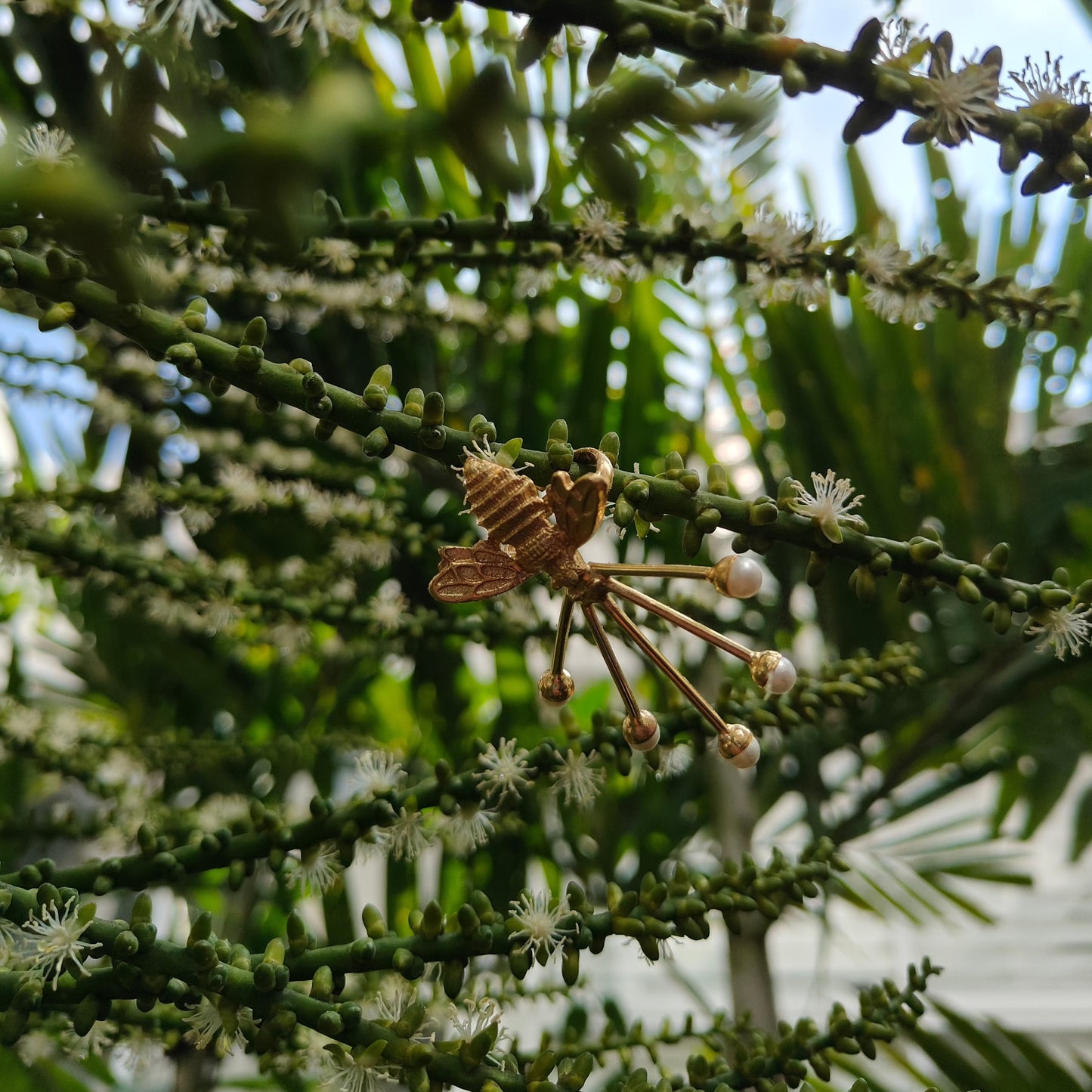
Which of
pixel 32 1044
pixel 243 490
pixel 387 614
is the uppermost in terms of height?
pixel 243 490

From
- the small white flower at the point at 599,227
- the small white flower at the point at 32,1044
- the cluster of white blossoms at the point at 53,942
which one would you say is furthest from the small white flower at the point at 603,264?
the small white flower at the point at 32,1044

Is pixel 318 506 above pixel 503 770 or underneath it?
above

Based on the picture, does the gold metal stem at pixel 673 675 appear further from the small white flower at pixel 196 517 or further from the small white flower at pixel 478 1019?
the small white flower at pixel 196 517

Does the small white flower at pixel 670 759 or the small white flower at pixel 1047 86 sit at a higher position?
the small white flower at pixel 1047 86

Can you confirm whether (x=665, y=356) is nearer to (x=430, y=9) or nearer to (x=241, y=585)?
(x=241, y=585)

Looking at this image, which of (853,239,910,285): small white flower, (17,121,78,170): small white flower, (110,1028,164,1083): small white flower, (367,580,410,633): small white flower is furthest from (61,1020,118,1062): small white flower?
(853,239,910,285): small white flower

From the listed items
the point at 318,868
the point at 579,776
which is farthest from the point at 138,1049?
the point at 579,776

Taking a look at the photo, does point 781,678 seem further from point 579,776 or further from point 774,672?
point 579,776
